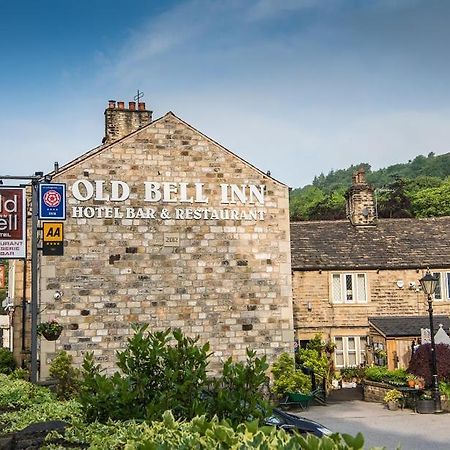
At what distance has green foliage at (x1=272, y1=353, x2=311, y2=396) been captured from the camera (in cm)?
2109

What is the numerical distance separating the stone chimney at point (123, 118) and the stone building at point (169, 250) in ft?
10.1

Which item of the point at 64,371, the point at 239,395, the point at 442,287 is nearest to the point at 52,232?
the point at 64,371

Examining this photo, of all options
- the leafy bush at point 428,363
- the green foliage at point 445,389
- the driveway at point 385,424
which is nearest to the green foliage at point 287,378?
the driveway at point 385,424

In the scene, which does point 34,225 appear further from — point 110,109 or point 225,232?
point 110,109

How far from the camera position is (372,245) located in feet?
95.8

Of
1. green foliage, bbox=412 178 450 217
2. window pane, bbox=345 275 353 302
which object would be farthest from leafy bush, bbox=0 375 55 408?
green foliage, bbox=412 178 450 217

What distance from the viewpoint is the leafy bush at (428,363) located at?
20511 mm

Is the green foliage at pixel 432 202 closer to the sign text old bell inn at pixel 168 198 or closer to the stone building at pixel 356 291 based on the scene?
the stone building at pixel 356 291

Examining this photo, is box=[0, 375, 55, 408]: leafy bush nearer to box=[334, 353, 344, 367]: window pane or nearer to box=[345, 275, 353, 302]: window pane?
box=[334, 353, 344, 367]: window pane

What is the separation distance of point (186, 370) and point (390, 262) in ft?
A: 70.3

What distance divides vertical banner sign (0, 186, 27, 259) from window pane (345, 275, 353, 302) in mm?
16173

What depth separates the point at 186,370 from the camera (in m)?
8.01

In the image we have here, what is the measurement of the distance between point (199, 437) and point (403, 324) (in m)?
22.1

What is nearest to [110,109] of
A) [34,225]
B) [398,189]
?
[34,225]
